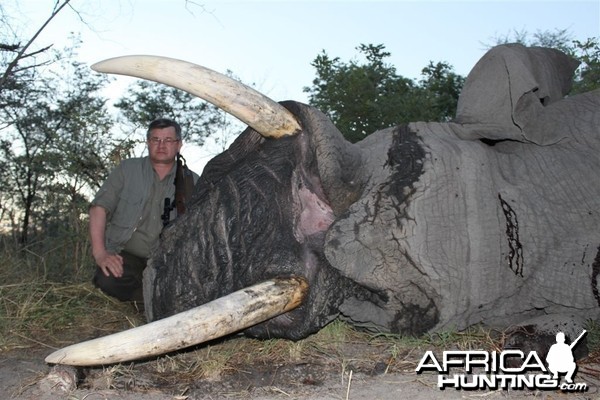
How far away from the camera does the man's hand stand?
5430mm

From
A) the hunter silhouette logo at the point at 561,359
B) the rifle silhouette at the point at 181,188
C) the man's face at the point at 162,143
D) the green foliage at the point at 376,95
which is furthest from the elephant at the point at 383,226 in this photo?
the green foliage at the point at 376,95

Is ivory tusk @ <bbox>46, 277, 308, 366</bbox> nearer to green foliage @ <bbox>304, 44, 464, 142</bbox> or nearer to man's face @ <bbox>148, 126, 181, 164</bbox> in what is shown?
man's face @ <bbox>148, 126, 181, 164</bbox>

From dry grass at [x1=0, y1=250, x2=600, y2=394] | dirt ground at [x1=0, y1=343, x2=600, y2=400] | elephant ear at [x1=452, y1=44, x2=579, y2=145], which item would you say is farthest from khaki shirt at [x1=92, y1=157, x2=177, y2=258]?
elephant ear at [x1=452, y1=44, x2=579, y2=145]

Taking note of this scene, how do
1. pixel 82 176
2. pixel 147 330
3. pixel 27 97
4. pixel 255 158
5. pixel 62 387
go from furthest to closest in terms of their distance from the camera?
1. pixel 27 97
2. pixel 82 176
3. pixel 255 158
4. pixel 62 387
5. pixel 147 330

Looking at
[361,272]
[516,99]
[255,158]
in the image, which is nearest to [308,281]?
[361,272]

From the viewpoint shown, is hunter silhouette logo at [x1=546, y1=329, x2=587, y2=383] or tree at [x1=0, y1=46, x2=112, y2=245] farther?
tree at [x1=0, y1=46, x2=112, y2=245]

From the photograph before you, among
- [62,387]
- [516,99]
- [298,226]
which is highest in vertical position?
[516,99]

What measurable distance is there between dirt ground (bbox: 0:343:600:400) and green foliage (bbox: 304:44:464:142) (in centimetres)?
454

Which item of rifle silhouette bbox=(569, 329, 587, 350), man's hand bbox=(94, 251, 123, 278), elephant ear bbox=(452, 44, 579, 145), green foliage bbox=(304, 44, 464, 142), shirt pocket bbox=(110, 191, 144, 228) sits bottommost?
rifle silhouette bbox=(569, 329, 587, 350)

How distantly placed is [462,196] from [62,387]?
1.97 meters

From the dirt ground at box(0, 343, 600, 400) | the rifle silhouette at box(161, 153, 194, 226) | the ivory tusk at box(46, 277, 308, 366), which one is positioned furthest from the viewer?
the rifle silhouette at box(161, 153, 194, 226)

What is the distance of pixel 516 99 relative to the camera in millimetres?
3910

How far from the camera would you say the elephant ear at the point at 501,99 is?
12.9ft

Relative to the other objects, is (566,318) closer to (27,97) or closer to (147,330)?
(147,330)
